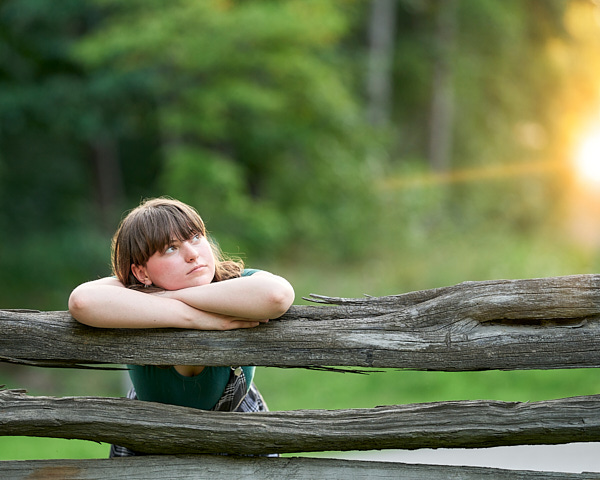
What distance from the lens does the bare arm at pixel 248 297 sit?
2.04 m

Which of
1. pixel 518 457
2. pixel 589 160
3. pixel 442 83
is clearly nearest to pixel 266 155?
pixel 442 83

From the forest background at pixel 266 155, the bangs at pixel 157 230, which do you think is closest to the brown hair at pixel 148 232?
the bangs at pixel 157 230

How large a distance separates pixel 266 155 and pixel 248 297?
1268cm

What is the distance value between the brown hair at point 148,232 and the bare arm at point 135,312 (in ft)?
0.45

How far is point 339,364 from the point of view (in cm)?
209

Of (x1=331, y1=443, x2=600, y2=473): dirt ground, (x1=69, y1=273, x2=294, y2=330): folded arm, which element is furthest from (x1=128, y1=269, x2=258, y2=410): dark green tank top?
(x1=331, y1=443, x2=600, y2=473): dirt ground

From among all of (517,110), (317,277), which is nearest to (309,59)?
(317,277)

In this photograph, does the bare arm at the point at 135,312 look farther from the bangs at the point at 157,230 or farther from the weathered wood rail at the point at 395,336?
the bangs at the point at 157,230

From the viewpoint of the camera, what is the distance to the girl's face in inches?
85.8

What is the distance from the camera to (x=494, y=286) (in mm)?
2059

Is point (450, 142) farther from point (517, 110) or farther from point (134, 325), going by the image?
point (134, 325)

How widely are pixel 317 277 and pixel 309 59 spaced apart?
3.86m

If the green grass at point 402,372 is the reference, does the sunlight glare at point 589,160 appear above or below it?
above

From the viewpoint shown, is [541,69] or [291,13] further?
[541,69]
